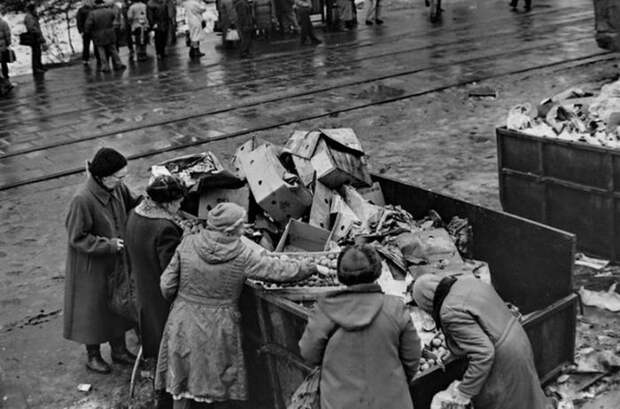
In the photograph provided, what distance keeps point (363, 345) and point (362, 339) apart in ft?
0.10

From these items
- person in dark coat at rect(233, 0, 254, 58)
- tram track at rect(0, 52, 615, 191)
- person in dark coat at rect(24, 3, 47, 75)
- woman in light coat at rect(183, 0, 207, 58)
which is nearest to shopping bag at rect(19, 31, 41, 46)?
person in dark coat at rect(24, 3, 47, 75)

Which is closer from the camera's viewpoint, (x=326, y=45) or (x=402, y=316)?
(x=402, y=316)

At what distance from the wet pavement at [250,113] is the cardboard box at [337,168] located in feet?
7.73

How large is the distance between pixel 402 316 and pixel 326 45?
18.2 m

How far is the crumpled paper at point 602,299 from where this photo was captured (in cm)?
689

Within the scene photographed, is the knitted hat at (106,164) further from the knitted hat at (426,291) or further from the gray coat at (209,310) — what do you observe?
the knitted hat at (426,291)

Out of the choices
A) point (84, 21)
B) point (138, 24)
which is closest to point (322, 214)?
point (84, 21)

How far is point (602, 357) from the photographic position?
6035mm

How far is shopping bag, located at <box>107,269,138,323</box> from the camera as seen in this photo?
6.16 m

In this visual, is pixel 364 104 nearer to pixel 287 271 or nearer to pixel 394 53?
pixel 394 53

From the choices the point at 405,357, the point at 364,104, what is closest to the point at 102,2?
the point at 364,104

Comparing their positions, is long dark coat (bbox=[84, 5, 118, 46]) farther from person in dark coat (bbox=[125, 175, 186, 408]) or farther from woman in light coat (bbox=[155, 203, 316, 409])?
woman in light coat (bbox=[155, 203, 316, 409])

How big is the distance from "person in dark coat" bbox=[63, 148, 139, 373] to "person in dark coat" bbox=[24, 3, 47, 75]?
15.1m

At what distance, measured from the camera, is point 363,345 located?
4.18 metres
